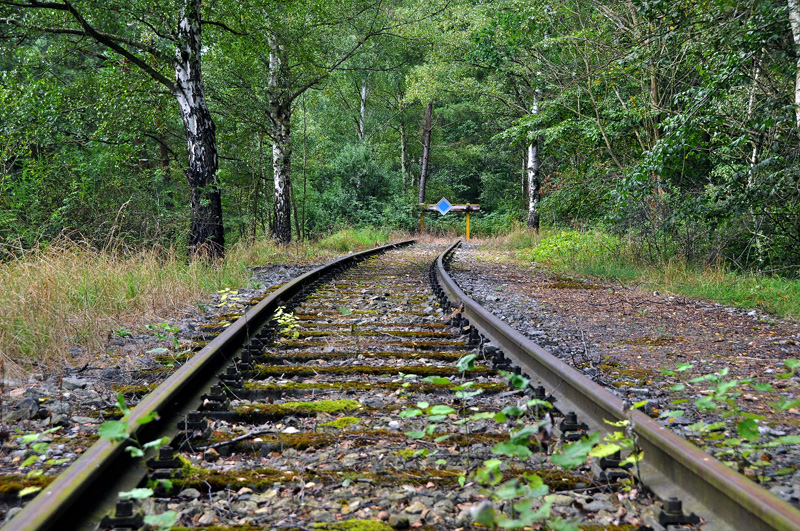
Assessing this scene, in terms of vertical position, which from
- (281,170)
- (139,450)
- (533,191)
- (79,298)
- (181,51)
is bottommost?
(139,450)

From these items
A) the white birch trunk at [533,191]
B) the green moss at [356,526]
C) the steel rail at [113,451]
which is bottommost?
the green moss at [356,526]

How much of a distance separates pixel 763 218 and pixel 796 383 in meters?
5.78

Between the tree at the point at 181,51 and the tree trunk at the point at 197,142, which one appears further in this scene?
the tree trunk at the point at 197,142

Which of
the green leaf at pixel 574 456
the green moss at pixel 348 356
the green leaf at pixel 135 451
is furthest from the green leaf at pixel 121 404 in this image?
the green moss at pixel 348 356

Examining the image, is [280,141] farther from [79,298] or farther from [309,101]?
[79,298]

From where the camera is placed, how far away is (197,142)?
10180 mm

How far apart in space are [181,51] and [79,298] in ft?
20.0

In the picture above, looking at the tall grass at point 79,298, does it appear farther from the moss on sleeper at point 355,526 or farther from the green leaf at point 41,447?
the moss on sleeper at point 355,526

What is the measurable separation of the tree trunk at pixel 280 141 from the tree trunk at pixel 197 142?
159 inches

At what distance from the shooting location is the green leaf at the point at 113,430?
1952mm

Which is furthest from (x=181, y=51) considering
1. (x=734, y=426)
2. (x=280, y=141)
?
(x=734, y=426)

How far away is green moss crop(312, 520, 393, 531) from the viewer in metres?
1.84

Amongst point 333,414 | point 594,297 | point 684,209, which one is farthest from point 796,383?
point 684,209

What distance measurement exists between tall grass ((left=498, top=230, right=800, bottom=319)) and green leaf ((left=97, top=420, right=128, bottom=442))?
6114 mm
